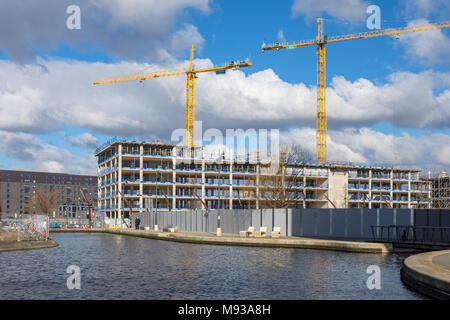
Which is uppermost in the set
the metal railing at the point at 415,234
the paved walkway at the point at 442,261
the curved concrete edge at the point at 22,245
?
the paved walkway at the point at 442,261

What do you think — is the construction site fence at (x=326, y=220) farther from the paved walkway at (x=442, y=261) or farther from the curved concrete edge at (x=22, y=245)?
the curved concrete edge at (x=22, y=245)

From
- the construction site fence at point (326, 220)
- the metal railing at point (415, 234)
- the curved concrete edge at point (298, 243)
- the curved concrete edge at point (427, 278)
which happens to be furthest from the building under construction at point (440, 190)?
the curved concrete edge at point (427, 278)

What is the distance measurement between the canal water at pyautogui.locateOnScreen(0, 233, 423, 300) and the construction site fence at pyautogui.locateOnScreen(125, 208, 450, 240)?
10.4m

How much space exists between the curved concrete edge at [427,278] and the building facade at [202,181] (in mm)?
72085

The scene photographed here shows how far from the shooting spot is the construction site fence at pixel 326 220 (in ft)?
120

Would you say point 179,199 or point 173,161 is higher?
point 173,161

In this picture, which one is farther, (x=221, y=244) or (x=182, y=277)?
(x=221, y=244)

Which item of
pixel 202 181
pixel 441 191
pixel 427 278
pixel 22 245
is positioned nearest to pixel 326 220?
pixel 22 245

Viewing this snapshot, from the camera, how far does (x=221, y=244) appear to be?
3772 centimetres

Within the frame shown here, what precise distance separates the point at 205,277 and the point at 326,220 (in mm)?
25236

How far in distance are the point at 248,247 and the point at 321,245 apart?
5884 millimetres

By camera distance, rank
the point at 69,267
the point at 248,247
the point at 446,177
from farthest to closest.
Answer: the point at 446,177
the point at 248,247
the point at 69,267
